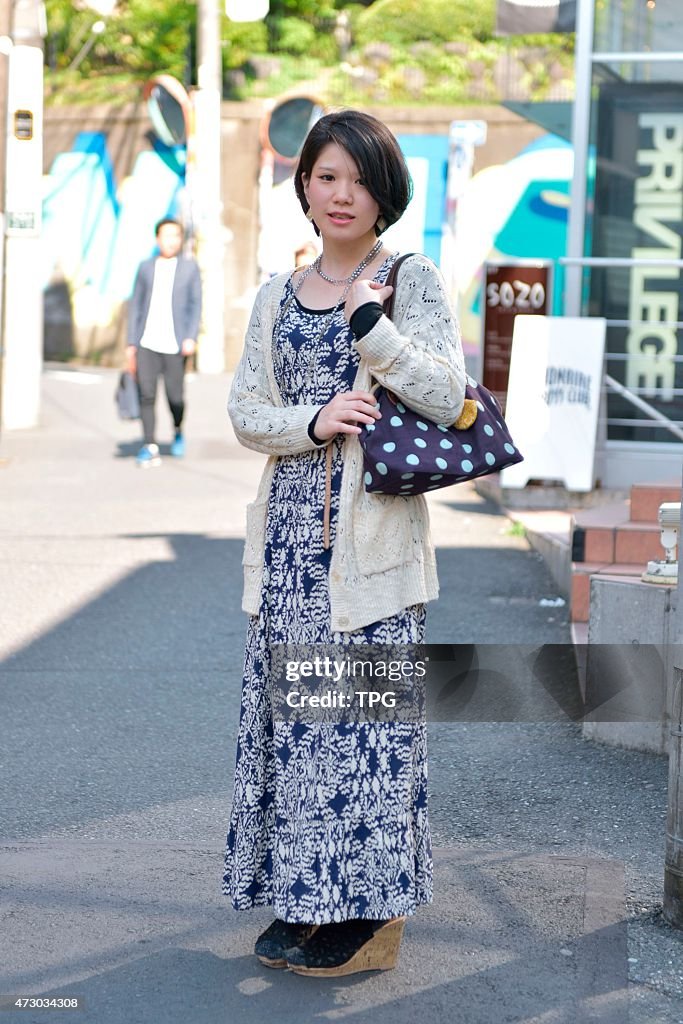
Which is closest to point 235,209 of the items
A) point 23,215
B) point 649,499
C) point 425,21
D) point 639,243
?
point 425,21

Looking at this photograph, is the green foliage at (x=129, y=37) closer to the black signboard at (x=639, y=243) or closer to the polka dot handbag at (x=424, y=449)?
the black signboard at (x=639, y=243)

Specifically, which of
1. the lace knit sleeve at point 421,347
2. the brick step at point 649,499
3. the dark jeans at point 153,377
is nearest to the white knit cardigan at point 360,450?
the lace knit sleeve at point 421,347

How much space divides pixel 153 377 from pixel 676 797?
9.23 metres

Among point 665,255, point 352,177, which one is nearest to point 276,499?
point 352,177

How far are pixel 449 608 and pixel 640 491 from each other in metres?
1.35

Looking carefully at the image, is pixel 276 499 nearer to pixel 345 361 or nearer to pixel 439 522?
pixel 345 361

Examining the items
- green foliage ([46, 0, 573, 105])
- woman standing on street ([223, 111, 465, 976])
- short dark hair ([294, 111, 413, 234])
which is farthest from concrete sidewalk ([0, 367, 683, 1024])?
green foliage ([46, 0, 573, 105])

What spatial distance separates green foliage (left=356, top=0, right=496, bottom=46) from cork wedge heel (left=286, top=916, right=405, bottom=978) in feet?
77.1

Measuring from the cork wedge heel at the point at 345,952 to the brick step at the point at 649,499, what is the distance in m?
3.27

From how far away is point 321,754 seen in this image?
129 inches

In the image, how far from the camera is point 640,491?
21.3ft

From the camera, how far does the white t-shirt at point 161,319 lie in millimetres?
12211

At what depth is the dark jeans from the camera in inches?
485

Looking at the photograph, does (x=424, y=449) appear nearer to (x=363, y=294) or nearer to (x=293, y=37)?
(x=363, y=294)
